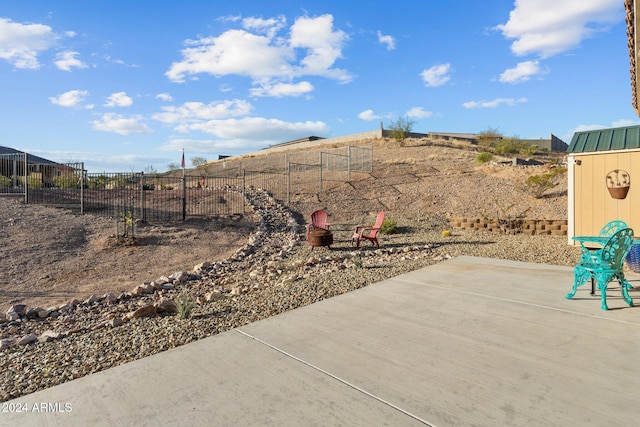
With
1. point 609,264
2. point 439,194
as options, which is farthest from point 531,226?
point 609,264

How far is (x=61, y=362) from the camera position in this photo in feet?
12.9

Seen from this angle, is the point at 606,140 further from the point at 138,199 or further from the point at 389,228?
the point at 138,199

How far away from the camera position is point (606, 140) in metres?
10.2

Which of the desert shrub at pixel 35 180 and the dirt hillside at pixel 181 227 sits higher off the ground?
the desert shrub at pixel 35 180

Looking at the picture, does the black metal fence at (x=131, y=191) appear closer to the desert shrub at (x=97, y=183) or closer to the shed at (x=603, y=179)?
the desert shrub at (x=97, y=183)

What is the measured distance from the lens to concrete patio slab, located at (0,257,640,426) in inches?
113

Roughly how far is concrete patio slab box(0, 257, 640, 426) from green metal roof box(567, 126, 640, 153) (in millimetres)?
6442

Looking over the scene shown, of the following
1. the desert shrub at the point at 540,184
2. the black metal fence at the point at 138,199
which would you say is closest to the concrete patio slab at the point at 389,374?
the black metal fence at the point at 138,199

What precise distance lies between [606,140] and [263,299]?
9542mm

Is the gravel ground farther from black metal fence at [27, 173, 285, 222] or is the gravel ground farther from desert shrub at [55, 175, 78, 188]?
desert shrub at [55, 175, 78, 188]

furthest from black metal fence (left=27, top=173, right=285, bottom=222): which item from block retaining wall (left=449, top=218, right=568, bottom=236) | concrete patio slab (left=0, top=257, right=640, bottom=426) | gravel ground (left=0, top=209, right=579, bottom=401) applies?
concrete patio slab (left=0, top=257, right=640, bottom=426)

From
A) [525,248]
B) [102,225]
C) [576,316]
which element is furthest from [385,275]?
[102,225]

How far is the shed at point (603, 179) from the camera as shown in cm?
955

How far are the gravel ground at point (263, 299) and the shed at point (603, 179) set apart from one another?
38.7 inches
